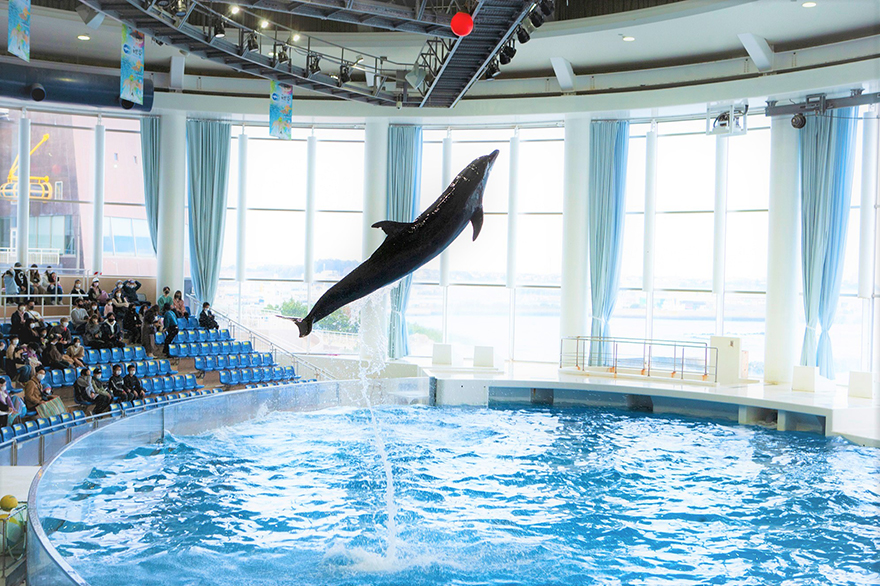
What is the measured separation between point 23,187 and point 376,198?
854 centimetres

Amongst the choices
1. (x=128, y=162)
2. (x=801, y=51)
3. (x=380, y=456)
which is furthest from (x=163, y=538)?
(x=128, y=162)

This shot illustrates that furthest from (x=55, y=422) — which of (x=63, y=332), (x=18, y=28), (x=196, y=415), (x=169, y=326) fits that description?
(x=169, y=326)

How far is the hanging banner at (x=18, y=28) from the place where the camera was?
357 inches

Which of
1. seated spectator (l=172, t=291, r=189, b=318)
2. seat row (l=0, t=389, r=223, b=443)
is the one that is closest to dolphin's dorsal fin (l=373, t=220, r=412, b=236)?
seat row (l=0, t=389, r=223, b=443)

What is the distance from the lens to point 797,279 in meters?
16.5

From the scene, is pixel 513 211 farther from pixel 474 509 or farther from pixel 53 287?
pixel 474 509

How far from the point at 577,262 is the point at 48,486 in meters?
14.1

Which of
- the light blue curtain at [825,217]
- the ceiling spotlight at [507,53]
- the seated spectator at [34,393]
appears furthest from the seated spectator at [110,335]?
the light blue curtain at [825,217]

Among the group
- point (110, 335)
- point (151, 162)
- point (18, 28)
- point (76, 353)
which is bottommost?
point (76, 353)

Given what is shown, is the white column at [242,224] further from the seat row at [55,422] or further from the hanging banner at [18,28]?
the hanging banner at [18,28]

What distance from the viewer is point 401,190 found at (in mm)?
19156

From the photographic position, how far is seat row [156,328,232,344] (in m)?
15.1

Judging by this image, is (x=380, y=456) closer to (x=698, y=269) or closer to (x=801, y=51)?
(x=801, y=51)

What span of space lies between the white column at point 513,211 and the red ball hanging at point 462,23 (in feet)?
30.3
